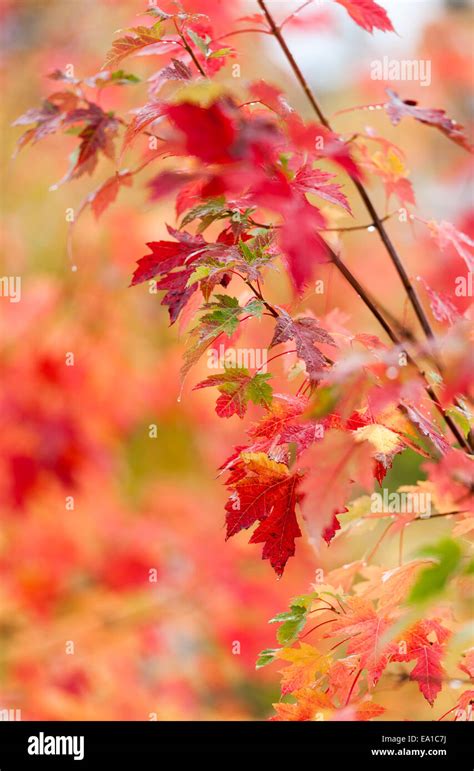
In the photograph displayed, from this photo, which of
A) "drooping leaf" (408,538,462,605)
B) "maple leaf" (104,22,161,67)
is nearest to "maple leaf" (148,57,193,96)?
"maple leaf" (104,22,161,67)

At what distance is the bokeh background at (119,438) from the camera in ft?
6.89

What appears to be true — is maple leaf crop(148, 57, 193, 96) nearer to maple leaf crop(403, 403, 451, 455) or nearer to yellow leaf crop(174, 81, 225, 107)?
yellow leaf crop(174, 81, 225, 107)

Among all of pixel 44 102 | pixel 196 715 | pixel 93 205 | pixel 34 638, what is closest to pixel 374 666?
pixel 93 205

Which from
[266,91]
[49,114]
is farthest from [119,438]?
[266,91]

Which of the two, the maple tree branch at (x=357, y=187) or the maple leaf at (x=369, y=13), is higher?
the maple leaf at (x=369, y=13)

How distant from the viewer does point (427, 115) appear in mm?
755

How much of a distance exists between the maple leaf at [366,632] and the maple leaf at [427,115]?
1.45 ft

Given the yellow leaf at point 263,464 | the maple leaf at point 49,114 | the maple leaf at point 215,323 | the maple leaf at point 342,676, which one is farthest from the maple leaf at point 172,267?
the maple leaf at point 342,676

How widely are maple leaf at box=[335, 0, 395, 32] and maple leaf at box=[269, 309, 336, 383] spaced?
0.33 m

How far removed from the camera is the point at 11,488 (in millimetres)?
2055

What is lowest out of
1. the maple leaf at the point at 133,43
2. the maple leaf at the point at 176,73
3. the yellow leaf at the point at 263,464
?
the yellow leaf at the point at 263,464

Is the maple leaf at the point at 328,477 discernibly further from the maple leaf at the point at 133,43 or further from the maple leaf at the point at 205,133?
the maple leaf at the point at 133,43

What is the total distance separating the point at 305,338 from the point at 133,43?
0.31 meters

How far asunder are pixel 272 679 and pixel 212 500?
0.72 metres
